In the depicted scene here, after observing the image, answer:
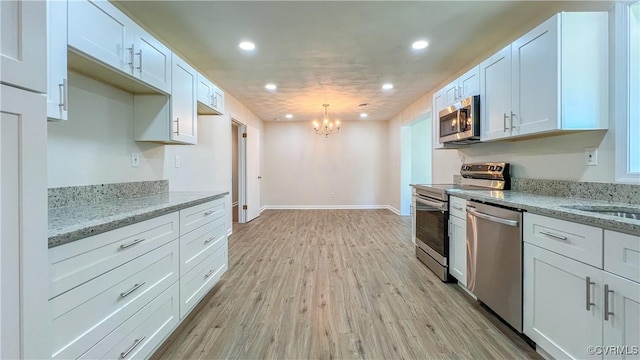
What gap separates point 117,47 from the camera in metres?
1.62

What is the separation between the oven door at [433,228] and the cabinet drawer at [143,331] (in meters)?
2.31

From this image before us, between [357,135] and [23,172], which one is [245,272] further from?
[357,135]

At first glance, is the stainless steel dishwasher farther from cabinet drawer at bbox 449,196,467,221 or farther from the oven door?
the oven door

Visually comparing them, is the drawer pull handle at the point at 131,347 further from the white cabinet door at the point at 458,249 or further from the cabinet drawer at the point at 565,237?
the white cabinet door at the point at 458,249

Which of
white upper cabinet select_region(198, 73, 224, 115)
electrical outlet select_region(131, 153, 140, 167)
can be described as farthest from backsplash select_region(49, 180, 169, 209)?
white upper cabinet select_region(198, 73, 224, 115)

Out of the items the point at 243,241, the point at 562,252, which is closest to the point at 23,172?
the point at 562,252

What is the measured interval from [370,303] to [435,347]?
24.6 inches

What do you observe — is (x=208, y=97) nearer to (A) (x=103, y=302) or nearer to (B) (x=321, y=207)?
(A) (x=103, y=302)

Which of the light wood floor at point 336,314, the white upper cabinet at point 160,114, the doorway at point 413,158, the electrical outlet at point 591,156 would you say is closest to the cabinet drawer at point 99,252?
the light wood floor at point 336,314

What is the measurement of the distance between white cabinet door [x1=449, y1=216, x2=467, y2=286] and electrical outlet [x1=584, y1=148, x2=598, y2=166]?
34.9 inches

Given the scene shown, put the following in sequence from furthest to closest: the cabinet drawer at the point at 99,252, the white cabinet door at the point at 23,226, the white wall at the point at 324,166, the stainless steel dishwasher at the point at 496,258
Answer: the white wall at the point at 324,166, the stainless steel dishwasher at the point at 496,258, the cabinet drawer at the point at 99,252, the white cabinet door at the point at 23,226

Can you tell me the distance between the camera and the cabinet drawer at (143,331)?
1.20 metres

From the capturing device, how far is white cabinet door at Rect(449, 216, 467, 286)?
2.30 meters

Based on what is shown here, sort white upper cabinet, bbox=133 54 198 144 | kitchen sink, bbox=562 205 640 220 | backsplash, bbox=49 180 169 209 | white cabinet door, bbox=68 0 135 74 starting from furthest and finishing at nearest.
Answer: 1. white upper cabinet, bbox=133 54 198 144
2. backsplash, bbox=49 180 169 209
3. kitchen sink, bbox=562 205 640 220
4. white cabinet door, bbox=68 0 135 74
